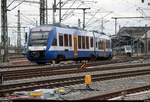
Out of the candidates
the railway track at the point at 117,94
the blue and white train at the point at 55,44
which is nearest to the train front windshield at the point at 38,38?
the blue and white train at the point at 55,44

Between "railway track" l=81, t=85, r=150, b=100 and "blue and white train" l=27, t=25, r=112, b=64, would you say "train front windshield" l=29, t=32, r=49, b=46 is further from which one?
"railway track" l=81, t=85, r=150, b=100

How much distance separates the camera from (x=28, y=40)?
4025 cm

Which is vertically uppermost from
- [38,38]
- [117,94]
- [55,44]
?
[38,38]

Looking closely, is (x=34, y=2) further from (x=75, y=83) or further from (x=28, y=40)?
(x=75, y=83)

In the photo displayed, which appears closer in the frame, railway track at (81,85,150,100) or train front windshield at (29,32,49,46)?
railway track at (81,85,150,100)

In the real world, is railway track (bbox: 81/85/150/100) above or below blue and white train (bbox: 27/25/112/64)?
below

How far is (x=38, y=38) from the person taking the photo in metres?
39.8

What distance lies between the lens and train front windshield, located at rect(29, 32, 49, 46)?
3941 centimetres

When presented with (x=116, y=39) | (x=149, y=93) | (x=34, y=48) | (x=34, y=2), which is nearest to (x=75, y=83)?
(x=149, y=93)

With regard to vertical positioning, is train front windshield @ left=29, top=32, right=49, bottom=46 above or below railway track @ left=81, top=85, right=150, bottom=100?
above

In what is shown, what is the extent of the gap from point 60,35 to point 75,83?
56.8 ft

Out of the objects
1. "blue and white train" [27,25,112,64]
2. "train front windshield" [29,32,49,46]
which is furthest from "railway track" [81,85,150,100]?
"train front windshield" [29,32,49,46]

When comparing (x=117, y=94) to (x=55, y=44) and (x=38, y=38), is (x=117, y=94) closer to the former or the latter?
(x=55, y=44)

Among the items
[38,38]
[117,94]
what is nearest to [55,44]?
[38,38]
